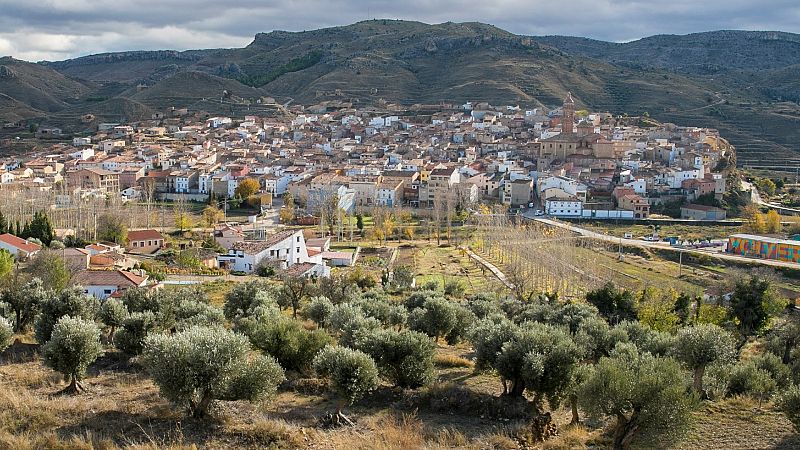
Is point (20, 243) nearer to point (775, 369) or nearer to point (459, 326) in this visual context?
point (459, 326)

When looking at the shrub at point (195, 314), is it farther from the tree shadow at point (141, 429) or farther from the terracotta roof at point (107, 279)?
the terracotta roof at point (107, 279)

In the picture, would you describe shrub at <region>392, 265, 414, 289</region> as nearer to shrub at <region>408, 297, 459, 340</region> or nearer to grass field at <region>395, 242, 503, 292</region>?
grass field at <region>395, 242, 503, 292</region>

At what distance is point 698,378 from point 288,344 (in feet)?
22.0

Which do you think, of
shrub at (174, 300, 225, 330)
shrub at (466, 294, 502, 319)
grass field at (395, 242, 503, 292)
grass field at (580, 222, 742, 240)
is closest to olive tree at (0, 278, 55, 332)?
shrub at (174, 300, 225, 330)

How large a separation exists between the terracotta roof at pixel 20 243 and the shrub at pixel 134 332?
16.5 m

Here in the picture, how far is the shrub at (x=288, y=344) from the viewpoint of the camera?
11.7 meters

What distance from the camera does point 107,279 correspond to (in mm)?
21906

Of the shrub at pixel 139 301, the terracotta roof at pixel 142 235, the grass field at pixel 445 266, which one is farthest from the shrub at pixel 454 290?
the terracotta roof at pixel 142 235

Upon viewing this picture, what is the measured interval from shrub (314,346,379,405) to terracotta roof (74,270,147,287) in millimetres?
13574

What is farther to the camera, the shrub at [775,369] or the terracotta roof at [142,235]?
the terracotta roof at [142,235]

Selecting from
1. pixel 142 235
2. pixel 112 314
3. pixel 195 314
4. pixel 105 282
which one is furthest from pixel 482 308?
pixel 142 235

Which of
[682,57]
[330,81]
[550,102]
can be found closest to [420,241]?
[550,102]

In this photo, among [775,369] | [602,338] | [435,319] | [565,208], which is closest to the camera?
[775,369]

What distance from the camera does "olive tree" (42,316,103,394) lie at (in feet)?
Result: 34.4
